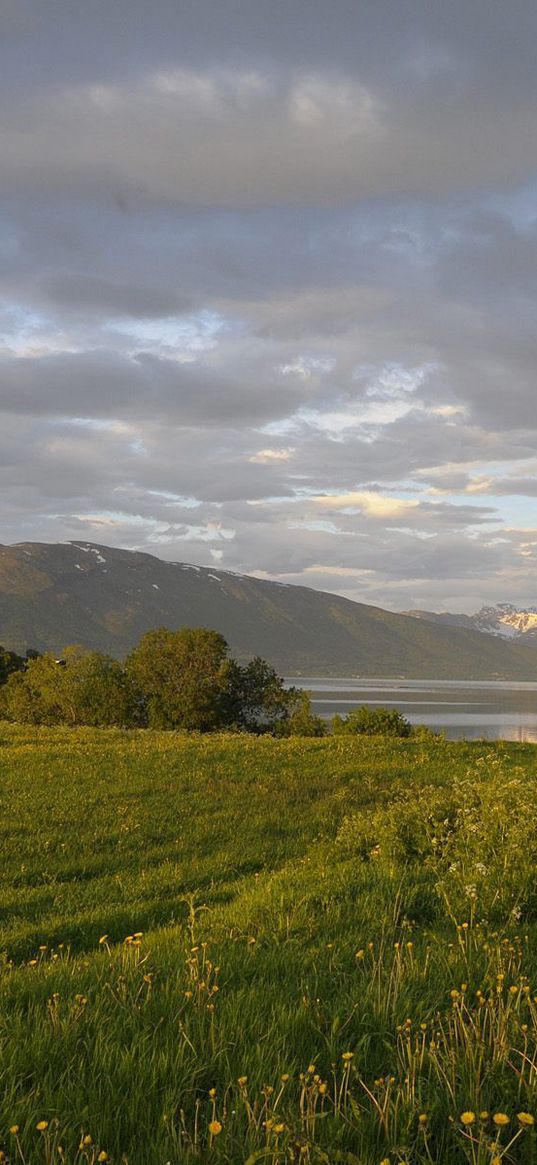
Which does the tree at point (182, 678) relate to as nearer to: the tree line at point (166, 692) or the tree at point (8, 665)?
the tree line at point (166, 692)

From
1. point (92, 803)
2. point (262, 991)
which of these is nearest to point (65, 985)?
point (262, 991)

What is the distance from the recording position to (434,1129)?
422 centimetres

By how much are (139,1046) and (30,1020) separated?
3.53 ft

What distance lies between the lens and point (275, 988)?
6.05 metres

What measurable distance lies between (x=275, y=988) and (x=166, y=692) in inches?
2583

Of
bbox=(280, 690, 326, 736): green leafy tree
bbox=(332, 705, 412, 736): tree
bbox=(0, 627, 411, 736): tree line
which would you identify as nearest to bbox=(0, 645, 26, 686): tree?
bbox=(0, 627, 411, 736): tree line

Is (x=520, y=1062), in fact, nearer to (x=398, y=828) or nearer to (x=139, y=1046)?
(x=139, y=1046)

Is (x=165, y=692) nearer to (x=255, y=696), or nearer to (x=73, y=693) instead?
(x=73, y=693)

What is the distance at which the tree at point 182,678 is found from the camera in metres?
69.0

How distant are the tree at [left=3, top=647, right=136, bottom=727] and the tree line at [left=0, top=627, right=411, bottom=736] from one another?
0.28 ft

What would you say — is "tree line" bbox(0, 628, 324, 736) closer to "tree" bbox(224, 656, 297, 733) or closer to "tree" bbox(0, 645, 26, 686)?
"tree" bbox(224, 656, 297, 733)

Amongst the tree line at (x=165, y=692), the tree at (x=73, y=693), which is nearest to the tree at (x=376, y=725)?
the tree line at (x=165, y=692)

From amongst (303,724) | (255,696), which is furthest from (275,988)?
(255,696)

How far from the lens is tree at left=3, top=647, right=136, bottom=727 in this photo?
7050cm
